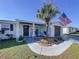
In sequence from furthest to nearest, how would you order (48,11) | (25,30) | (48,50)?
1. (25,30)
2. (48,11)
3. (48,50)

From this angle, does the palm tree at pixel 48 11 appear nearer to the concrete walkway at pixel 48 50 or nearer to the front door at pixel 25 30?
the concrete walkway at pixel 48 50

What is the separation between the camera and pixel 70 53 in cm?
1143

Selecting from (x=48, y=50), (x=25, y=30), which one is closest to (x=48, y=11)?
(x=25, y=30)

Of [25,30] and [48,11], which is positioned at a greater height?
[48,11]

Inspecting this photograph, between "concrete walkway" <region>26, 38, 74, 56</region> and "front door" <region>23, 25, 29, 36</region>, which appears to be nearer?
"concrete walkway" <region>26, 38, 74, 56</region>

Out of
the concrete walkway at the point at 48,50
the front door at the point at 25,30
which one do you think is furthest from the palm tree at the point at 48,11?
the front door at the point at 25,30

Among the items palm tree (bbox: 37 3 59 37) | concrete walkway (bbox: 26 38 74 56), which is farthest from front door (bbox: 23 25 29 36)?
concrete walkway (bbox: 26 38 74 56)

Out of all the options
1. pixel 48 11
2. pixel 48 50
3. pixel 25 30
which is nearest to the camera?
pixel 48 50

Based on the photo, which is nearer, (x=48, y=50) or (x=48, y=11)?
(x=48, y=50)

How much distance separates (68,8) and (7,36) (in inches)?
692

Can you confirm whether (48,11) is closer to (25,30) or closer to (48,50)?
(25,30)

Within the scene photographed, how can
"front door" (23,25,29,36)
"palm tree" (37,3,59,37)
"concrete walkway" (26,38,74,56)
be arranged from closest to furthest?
"concrete walkway" (26,38,74,56) < "palm tree" (37,3,59,37) < "front door" (23,25,29,36)

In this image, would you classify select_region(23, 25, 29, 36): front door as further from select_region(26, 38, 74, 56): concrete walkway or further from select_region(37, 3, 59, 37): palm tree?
select_region(26, 38, 74, 56): concrete walkway

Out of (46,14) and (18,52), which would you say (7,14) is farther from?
(18,52)
